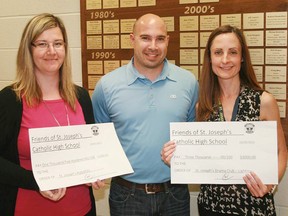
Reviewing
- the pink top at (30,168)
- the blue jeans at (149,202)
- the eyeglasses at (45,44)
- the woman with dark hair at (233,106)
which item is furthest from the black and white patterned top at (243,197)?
the eyeglasses at (45,44)

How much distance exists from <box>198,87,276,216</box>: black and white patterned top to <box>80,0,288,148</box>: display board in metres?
0.50

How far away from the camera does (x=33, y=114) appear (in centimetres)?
158

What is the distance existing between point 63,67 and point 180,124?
65 centimetres

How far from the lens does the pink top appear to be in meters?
1.57

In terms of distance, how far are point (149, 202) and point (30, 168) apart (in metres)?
0.66

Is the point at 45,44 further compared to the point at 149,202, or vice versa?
the point at 149,202

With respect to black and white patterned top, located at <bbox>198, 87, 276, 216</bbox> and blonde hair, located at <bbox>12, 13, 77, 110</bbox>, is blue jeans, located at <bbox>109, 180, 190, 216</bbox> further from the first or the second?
blonde hair, located at <bbox>12, 13, 77, 110</bbox>

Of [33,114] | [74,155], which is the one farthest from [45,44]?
[74,155]

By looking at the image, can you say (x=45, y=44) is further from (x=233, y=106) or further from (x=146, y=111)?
(x=233, y=106)

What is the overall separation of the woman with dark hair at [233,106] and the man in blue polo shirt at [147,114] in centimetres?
16

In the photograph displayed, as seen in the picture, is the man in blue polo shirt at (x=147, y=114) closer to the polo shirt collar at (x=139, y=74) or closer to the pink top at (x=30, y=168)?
the polo shirt collar at (x=139, y=74)

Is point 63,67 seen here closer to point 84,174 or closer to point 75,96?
point 75,96

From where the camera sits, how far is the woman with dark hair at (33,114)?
1522mm

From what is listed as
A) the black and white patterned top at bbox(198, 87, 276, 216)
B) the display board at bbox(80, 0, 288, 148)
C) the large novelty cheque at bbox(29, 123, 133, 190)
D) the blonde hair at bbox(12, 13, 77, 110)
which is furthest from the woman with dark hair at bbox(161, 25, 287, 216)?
the blonde hair at bbox(12, 13, 77, 110)
